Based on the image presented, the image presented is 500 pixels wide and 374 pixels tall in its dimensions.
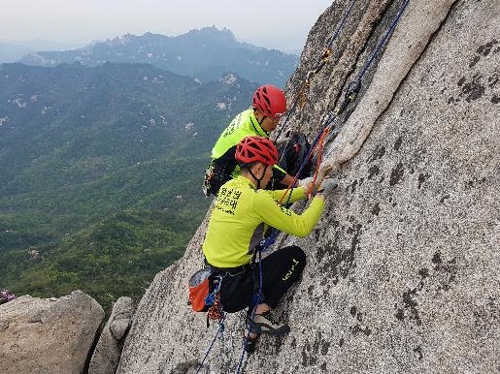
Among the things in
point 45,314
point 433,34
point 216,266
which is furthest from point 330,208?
point 45,314

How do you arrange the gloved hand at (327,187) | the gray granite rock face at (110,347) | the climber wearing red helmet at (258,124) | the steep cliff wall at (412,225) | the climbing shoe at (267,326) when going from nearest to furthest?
the steep cliff wall at (412,225) < the climbing shoe at (267,326) < the gloved hand at (327,187) < the climber wearing red helmet at (258,124) < the gray granite rock face at (110,347)

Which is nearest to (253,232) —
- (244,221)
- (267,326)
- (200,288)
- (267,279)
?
(244,221)

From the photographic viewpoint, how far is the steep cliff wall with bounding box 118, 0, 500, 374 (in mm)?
6012

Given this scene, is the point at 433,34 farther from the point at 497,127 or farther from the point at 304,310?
the point at 304,310

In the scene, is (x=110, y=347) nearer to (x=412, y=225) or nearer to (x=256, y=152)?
(x=256, y=152)

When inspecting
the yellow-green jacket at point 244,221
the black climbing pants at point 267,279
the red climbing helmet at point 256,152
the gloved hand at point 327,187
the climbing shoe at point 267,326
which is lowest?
the climbing shoe at point 267,326

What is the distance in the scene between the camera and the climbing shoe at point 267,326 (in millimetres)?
8656

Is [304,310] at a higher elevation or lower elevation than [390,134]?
lower

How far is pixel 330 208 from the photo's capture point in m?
8.93

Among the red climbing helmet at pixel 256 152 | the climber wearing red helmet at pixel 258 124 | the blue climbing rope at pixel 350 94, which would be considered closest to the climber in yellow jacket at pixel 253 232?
the red climbing helmet at pixel 256 152

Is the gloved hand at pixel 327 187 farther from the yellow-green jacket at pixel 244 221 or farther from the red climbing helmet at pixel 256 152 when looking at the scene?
the red climbing helmet at pixel 256 152

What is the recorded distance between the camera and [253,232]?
26.6ft

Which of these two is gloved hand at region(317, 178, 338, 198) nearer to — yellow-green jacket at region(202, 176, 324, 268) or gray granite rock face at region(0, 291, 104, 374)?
yellow-green jacket at region(202, 176, 324, 268)

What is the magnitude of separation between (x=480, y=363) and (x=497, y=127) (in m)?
3.11
